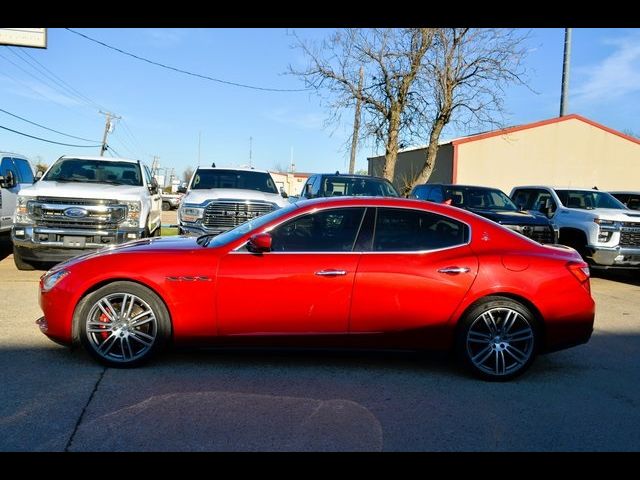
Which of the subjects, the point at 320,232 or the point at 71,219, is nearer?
the point at 320,232

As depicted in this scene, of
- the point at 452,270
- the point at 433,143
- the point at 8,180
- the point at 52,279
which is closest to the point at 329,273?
the point at 452,270

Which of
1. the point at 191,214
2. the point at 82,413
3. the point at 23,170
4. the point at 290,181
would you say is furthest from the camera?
the point at 290,181

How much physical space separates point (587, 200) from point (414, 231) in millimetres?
9019

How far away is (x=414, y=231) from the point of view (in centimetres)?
481

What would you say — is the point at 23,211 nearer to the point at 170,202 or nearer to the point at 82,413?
the point at 82,413

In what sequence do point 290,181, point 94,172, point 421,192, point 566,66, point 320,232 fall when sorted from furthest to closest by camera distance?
1. point 290,181
2. point 566,66
3. point 421,192
4. point 94,172
5. point 320,232

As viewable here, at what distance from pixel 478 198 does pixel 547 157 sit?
1917 centimetres

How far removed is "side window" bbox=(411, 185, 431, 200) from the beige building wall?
47.0ft

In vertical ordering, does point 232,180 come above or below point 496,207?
above

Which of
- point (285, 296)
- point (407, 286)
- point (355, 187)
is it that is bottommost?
point (285, 296)
